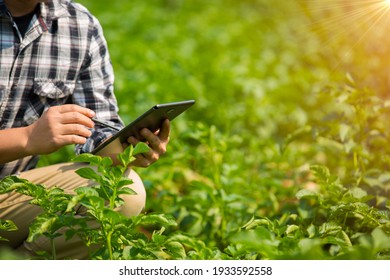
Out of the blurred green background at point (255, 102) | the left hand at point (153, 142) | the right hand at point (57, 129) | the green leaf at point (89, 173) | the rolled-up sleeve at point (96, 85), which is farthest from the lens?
the blurred green background at point (255, 102)

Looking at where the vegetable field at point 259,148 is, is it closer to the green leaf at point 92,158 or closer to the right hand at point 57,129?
the green leaf at point 92,158

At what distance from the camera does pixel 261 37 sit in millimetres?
8297

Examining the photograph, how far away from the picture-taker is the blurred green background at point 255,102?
3273 mm

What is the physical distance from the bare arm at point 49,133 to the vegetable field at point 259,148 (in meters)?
0.21

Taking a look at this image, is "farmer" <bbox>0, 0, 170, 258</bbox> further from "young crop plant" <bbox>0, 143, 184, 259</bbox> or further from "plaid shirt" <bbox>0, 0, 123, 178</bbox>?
"young crop plant" <bbox>0, 143, 184, 259</bbox>

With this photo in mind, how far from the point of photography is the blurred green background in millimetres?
3273

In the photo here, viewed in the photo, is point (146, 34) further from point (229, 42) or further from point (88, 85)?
point (88, 85)

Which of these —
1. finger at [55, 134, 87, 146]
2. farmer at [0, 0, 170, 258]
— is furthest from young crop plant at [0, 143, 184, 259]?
farmer at [0, 0, 170, 258]

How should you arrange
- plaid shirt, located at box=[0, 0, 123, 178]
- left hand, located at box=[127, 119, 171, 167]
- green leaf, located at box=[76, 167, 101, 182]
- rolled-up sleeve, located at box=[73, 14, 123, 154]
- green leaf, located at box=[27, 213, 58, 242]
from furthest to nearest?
rolled-up sleeve, located at box=[73, 14, 123, 154], plaid shirt, located at box=[0, 0, 123, 178], left hand, located at box=[127, 119, 171, 167], green leaf, located at box=[76, 167, 101, 182], green leaf, located at box=[27, 213, 58, 242]

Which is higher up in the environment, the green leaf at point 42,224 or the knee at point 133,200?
the green leaf at point 42,224

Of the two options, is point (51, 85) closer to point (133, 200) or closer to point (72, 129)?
point (72, 129)

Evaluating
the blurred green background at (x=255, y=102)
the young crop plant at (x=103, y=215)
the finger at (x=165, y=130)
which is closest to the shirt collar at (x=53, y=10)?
the finger at (x=165, y=130)

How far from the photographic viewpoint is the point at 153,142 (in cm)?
266
